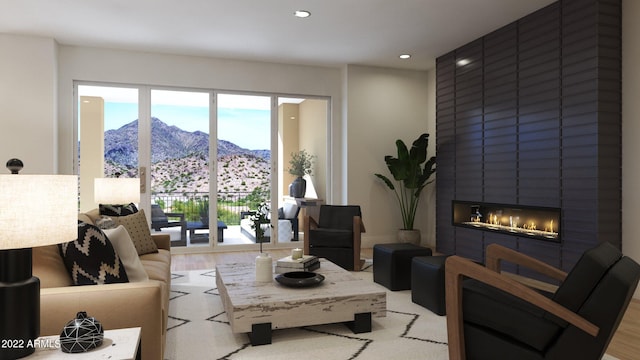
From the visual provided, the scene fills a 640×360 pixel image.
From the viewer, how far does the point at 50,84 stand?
5223mm

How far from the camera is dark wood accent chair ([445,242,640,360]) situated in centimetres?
176

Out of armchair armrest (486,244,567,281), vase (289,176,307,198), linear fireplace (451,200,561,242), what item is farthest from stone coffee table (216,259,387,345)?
vase (289,176,307,198)

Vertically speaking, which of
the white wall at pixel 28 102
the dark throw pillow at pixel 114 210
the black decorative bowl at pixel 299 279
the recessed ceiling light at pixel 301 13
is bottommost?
the black decorative bowl at pixel 299 279

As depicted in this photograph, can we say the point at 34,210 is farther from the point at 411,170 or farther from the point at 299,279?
the point at 411,170

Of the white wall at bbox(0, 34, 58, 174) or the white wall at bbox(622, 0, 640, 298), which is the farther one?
the white wall at bbox(0, 34, 58, 174)

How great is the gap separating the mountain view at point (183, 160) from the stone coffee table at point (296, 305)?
10.5ft

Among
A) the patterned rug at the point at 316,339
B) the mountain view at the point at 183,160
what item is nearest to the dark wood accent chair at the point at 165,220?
the mountain view at the point at 183,160

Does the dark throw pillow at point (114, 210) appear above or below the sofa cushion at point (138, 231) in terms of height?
above

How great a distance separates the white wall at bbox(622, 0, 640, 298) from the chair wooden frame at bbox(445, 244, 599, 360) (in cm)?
189

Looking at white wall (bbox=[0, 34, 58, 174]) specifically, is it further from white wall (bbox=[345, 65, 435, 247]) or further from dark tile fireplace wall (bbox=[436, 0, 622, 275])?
dark tile fireplace wall (bbox=[436, 0, 622, 275])

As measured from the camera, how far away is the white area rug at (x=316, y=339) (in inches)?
100

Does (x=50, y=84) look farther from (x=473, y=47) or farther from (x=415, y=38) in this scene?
(x=473, y=47)

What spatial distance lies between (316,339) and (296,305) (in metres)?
0.27

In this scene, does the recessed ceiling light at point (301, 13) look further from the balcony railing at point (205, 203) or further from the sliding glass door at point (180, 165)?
the balcony railing at point (205, 203)
